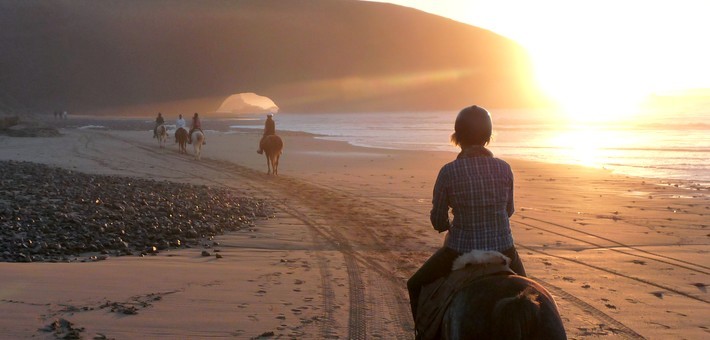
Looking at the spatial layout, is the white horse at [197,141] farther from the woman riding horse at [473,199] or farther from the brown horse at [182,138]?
the woman riding horse at [473,199]

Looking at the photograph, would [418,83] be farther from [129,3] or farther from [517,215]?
[517,215]

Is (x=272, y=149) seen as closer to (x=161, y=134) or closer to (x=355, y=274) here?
(x=355, y=274)

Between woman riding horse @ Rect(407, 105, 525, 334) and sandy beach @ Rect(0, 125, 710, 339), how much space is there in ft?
5.87

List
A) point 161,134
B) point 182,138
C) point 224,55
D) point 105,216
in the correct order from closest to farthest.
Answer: point 105,216
point 182,138
point 161,134
point 224,55

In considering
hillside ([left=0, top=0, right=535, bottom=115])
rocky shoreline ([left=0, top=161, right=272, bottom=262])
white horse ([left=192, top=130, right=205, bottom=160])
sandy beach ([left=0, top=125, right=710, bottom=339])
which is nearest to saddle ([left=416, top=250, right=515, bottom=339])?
sandy beach ([left=0, top=125, right=710, bottom=339])

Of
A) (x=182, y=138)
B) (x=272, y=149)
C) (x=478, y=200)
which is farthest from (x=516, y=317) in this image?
(x=182, y=138)

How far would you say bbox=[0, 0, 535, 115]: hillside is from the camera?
12975cm

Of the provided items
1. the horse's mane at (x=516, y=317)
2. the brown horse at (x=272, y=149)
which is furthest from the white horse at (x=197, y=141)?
the horse's mane at (x=516, y=317)

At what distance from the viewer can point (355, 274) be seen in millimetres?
8250

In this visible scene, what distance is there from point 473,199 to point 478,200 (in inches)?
1.2

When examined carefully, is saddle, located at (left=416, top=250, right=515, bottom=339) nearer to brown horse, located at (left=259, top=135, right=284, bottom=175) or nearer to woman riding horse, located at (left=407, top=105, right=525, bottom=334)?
woman riding horse, located at (left=407, top=105, right=525, bottom=334)

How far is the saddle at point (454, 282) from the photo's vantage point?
13.3ft

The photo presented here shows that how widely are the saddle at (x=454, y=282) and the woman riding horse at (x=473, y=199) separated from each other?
154 millimetres

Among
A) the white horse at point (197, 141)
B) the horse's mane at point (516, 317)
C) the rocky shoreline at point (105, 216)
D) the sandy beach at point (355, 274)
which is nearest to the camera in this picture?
the horse's mane at point (516, 317)
